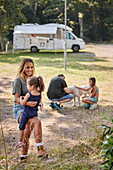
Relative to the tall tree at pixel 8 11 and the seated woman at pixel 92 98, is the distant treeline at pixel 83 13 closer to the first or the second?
the tall tree at pixel 8 11

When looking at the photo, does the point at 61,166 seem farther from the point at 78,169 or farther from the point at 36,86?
the point at 36,86

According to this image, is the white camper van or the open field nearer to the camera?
the open field

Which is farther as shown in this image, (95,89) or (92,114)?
(95,89)

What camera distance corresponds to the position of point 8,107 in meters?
7.65

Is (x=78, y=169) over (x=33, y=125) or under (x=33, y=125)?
under

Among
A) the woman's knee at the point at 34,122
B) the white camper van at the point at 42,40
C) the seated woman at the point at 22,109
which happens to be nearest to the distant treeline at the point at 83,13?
the white camper van at the point at 42,40

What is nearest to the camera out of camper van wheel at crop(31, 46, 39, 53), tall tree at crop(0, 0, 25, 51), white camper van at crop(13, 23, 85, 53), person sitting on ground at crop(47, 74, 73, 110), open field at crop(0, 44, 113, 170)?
open field at crop(0, 44, 113, 170)

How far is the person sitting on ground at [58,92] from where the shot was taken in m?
7.38

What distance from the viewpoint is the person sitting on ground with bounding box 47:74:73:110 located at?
7.38 metres

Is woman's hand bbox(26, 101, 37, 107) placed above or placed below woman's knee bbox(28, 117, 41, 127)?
above

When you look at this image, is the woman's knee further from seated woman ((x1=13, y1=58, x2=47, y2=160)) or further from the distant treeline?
the distant treeline

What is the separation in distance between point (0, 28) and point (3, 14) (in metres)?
1.49

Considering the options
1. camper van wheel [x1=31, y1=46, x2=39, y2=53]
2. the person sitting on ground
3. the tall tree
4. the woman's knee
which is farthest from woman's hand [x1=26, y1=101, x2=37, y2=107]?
camper van wheel [x1=31, y1=46, x2=39, y2=53]

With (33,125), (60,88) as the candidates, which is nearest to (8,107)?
(60,88)
